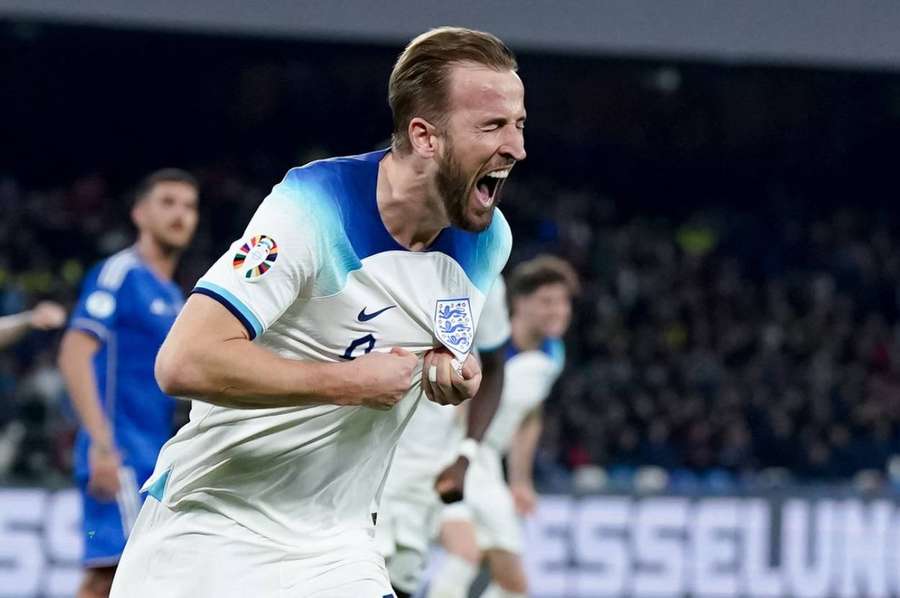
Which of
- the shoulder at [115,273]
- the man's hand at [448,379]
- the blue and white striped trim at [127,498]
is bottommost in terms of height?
the blue and white striped trim at [127,498]

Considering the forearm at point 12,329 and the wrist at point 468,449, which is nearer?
the wrist at point 468,449

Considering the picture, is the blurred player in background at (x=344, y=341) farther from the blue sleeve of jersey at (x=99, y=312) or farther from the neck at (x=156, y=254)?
the neck at (x=156, y=254)

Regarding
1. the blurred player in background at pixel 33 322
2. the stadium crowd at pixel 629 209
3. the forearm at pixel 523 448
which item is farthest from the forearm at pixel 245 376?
the stadium crowd at pixel 629 209

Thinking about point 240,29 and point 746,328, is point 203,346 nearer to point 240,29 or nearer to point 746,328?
point 240,29

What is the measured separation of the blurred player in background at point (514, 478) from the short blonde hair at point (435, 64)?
4.75 m

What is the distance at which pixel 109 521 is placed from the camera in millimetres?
6379

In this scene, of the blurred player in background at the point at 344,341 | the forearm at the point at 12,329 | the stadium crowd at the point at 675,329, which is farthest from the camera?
the stadium crowd at the point at 675,329

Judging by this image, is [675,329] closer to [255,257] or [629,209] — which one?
[629,209]

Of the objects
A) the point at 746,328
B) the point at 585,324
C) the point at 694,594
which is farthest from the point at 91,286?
the point at 746,328

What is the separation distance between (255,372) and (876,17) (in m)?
13.5

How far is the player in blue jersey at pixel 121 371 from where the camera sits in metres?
6.38

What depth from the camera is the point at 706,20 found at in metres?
15.1

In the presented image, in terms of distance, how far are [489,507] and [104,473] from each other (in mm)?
2464

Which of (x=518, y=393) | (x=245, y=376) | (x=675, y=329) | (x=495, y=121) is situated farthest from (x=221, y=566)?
(x=675, y=329)
